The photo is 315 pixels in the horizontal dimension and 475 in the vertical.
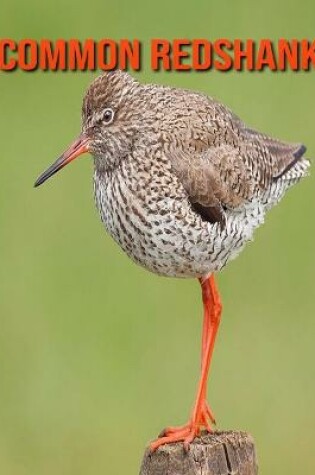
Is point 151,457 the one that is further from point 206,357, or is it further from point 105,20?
point 105,20

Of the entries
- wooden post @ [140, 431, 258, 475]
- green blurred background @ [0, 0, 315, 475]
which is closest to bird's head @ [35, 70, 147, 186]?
wooden post @ [140, 431, 258, 475]

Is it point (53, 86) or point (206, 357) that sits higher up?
point (53, 86)

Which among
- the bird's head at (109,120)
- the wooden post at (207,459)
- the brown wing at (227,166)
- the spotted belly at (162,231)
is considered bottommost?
the wooden post at (207,459)

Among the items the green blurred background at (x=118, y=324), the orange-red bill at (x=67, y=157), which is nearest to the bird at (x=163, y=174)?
the orange-red bill at (x=67, y=157)

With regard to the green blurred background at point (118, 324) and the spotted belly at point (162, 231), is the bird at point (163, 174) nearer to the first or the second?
the spotted belly at point (162, 231)

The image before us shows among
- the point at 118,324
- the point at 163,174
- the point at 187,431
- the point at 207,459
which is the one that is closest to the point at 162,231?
the point at 163,174

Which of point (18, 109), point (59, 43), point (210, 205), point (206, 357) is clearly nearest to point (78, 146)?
point (210, 205)
